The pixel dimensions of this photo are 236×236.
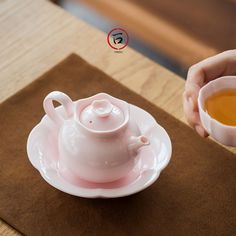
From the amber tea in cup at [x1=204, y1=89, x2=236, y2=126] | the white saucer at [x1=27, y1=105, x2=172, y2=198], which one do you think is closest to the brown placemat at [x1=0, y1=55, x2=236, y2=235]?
the white saucer at [x1=27, y1=105, x2=172, y2=198]

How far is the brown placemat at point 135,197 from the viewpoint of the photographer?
89 cm

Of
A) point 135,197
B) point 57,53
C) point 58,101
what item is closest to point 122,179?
point 135,197

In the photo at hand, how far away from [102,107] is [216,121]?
17 centimetres

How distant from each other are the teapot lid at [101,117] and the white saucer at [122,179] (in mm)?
95

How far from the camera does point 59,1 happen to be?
2.03m

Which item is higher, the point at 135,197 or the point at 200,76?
the point at 200,76

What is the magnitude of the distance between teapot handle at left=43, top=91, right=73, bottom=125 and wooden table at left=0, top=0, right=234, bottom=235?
0.66 ft

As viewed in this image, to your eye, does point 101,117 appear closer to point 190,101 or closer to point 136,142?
point 136,142

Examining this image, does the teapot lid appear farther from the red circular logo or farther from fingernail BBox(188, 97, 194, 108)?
the red circular logo

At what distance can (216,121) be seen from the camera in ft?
2.71

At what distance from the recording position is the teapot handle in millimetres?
886

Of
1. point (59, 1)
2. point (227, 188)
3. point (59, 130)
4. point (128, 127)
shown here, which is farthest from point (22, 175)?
point (59, 1)

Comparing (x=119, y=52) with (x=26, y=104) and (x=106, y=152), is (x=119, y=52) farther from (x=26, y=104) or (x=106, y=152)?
(x=106, y=152)

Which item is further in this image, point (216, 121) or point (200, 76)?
point (200, 76)
